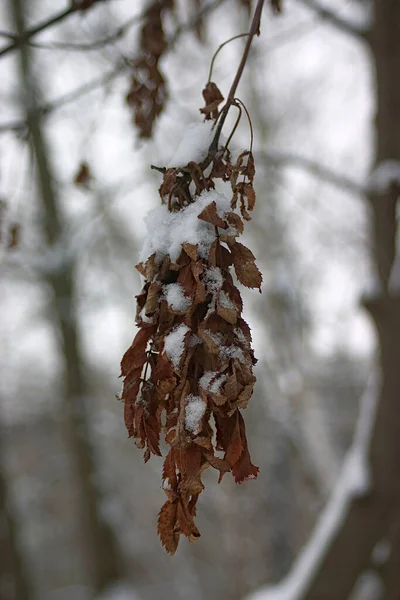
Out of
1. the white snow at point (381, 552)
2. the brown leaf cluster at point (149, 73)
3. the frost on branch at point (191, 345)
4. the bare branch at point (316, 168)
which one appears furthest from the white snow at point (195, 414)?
the white snow at point (381, 552)

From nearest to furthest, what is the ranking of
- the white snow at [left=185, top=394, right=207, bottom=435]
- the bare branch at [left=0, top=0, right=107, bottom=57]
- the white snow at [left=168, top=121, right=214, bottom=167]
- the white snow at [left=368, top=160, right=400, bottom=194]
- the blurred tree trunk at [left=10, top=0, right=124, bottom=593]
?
the white snow at [left=185, top=394, right=207, bottom=435]
the white snow at [left=168, top=121, right=214, bottom=167]
the bare branch at [left=0, top=0, right=107, bottom=57]
the white snow at [left=368, top=160, right=400, bottom=194]
the blurred tree trunk at [left=10, top=0, right=124, bottom=593]

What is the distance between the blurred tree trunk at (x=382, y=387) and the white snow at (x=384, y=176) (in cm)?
4

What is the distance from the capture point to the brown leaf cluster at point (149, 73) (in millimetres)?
1602

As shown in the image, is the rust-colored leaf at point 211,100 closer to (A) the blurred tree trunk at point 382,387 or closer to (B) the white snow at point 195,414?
(B) the white snow at point 195,414

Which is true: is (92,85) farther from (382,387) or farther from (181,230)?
(382,387)

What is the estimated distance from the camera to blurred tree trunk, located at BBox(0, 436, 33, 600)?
5.66 m

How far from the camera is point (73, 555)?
1338 centimetres

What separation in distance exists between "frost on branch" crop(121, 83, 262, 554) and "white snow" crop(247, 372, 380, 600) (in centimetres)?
205

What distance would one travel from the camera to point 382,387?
8.00ft

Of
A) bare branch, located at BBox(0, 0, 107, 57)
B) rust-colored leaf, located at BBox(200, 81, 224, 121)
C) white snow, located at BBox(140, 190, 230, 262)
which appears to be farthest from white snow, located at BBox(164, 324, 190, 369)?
bare branch, located at BBox(0, 0, 107, 57)

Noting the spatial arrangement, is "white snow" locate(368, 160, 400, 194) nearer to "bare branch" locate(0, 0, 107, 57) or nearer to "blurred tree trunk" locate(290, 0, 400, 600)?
"blurred tree trunk" locate(290, 0, 400, 600)

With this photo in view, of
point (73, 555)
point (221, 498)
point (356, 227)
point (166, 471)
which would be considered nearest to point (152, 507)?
point (73, 555)

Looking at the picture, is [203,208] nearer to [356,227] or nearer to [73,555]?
[356,227]

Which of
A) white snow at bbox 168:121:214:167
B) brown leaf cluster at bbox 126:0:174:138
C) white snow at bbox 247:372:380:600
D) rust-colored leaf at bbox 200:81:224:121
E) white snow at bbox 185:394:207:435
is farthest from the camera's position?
white snow at bbox 247:372:380:600
